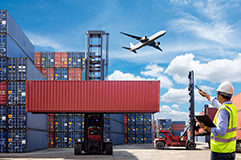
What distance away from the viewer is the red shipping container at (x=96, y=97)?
17.7 m

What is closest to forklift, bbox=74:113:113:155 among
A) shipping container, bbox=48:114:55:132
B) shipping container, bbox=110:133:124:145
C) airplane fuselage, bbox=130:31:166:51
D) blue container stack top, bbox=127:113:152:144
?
shipping container, bbox=48:114:55:132

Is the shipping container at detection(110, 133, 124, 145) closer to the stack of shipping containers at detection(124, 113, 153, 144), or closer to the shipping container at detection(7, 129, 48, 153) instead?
the stack of shipping containers at detection(124, 113, 153, 144)

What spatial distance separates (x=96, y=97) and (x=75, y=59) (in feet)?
44.3

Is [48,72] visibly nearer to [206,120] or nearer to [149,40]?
[149,40]

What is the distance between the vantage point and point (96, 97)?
17.8 meters

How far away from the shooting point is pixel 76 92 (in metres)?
18.0

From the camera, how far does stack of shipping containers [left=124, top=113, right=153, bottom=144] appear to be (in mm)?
39419

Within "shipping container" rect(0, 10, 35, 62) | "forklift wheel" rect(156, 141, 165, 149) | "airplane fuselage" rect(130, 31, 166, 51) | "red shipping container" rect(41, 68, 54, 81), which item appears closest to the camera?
"shipping container" rect(0, 10, 35, 62)

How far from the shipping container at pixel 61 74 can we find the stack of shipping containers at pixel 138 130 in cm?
1387

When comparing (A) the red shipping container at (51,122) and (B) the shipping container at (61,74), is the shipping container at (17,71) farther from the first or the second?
(B) the shipping container at (61,74)

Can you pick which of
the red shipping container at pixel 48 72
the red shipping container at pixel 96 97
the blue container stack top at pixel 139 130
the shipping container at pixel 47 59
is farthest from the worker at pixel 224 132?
the blue container stack top at pixel 139 130

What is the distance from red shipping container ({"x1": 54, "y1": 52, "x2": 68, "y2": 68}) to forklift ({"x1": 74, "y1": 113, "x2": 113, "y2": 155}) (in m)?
13.3

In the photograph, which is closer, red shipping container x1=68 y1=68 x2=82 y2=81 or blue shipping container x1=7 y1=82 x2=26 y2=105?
blue shipping container x1=7 y1=82 x2=26 y2=105

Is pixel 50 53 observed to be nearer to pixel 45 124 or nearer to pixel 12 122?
pixel 45 124
